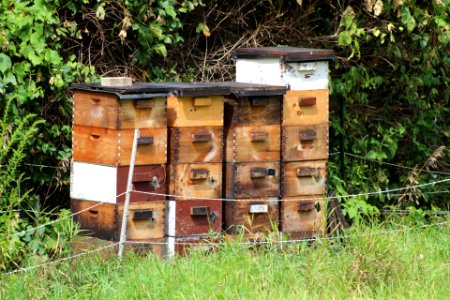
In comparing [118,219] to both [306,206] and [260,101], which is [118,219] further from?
[306,206]

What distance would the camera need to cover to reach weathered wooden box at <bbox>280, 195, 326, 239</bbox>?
845 cm

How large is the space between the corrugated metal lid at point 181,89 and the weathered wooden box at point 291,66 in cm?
18

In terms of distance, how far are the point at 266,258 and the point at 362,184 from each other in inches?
128

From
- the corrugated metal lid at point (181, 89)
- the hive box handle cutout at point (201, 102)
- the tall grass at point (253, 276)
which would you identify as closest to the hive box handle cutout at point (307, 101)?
the corrugated metal lid at point (181, 89)

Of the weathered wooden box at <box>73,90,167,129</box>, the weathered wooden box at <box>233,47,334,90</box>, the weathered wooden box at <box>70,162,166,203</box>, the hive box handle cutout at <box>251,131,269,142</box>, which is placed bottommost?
the weathered wooden box at <box>70,162,166,203</box>

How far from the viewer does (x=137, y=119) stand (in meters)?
7.68

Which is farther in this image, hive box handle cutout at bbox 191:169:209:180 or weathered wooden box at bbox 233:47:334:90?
weathered wooden box at bbox 233:47:334:90

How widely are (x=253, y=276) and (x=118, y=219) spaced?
50.2 inches

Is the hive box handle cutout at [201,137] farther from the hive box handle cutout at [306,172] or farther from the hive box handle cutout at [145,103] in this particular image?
the hive box handle cutout at [306,172]

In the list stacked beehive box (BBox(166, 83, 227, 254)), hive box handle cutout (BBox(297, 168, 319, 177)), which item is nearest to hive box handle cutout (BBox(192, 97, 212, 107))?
stacked beehive box (BBox(166, 83, 227, 254))

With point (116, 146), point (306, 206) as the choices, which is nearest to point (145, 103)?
point (116, 146)

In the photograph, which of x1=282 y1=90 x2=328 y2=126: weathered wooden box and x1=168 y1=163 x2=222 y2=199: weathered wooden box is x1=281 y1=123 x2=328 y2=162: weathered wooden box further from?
x1=168 y1=163 x2=222 y2=199: weathered wooden box

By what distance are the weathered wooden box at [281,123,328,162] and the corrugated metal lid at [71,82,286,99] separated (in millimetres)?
379

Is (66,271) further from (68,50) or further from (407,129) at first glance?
(407,129)
